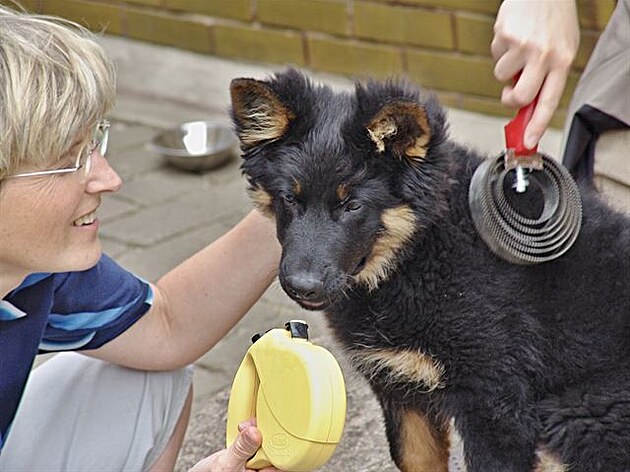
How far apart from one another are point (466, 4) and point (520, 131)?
10.0 ft

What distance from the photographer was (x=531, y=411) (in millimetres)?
2760

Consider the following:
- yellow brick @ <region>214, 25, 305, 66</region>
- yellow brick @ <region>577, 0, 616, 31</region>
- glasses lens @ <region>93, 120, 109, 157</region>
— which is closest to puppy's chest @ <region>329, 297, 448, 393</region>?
glasses lens @ <region>93, 120, 109, 157</region>

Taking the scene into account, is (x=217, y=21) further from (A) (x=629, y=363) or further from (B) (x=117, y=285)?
(A) (x=629, y=363)

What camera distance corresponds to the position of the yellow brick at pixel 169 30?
704 cm

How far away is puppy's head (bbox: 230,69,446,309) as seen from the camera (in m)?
2.66

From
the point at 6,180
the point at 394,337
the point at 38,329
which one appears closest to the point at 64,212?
the point at 6,180

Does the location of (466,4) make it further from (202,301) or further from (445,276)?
(445,276)

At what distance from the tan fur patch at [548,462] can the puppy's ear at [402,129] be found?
2.61 feet

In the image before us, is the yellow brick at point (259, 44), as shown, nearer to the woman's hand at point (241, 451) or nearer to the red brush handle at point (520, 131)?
the red brush handle at point (520, 131)

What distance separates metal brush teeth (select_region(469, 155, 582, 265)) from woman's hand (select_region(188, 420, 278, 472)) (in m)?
0.74

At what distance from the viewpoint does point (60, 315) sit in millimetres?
3121

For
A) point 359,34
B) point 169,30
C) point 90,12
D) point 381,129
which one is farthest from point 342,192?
point 90,12

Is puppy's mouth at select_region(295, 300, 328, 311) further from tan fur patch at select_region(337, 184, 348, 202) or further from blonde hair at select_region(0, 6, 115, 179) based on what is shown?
blonde hair at select_region(0, 6, 115, 179)

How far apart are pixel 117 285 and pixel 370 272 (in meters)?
0.78
